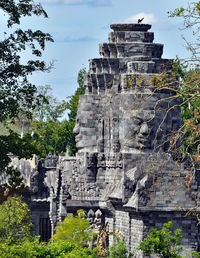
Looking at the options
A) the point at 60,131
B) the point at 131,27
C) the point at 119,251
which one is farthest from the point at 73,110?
the point at 119,251

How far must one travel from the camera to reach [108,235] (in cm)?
5638

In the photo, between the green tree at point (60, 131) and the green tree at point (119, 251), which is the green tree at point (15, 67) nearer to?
the green tree at point (119, 251)

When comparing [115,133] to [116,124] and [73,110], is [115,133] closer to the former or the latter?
[116,124]

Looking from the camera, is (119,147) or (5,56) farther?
(119,147)

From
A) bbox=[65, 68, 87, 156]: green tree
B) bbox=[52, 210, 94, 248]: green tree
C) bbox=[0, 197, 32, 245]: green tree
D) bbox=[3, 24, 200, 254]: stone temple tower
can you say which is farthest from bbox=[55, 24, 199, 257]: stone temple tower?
bbox=[65, 68, 87, 156]: green tree

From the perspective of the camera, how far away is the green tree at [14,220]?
6047 cm

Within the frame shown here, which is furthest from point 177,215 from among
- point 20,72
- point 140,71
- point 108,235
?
point 20,72

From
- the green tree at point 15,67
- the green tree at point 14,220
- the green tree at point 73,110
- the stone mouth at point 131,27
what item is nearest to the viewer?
the green tree at point 15,67

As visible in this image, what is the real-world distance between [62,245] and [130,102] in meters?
15.3

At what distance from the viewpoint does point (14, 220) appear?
6075 cm

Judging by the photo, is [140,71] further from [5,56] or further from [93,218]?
[5,56]

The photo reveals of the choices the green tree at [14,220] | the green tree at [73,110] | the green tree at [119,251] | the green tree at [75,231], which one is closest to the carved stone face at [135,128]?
the green tree at [75,231]

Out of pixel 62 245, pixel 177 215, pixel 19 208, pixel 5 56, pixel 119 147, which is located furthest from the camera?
pixel 19 208

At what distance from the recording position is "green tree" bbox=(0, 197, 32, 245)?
60469mm
